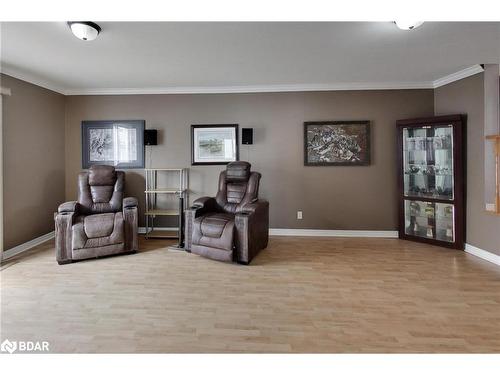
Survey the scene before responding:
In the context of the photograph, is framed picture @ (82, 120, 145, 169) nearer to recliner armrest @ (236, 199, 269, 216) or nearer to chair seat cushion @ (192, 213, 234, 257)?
chair seat cushion @ (192, 213, 234, 257)

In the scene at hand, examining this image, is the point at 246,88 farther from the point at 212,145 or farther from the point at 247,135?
the point at 212,145

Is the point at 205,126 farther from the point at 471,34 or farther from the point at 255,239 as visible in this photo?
the point at 471,34

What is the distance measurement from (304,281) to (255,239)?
906 mm

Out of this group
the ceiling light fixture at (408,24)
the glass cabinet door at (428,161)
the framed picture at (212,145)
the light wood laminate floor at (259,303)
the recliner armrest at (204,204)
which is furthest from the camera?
the framed picture at (212,145)

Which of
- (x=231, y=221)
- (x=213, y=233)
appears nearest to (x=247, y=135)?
(x=231, y=221)

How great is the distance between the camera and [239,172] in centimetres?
422

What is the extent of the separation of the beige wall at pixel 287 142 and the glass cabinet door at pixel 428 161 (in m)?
0.23

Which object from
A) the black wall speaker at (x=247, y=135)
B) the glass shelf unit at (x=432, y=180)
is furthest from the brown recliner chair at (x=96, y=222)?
the glass shelf unit at (x=432, y=180)

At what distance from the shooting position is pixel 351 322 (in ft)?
7.27

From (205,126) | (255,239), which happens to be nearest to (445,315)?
(255,239)

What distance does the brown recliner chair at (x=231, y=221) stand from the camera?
3.48m

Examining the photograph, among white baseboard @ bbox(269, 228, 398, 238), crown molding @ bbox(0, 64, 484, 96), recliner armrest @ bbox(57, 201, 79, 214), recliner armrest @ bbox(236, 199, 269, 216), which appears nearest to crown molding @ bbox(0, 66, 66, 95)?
crown molding @ bbox(0, 64, 484, 96)

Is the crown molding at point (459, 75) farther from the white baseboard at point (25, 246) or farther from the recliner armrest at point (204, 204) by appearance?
the white baseboard at point (25, 246)

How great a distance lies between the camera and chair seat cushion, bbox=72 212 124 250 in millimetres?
3537
